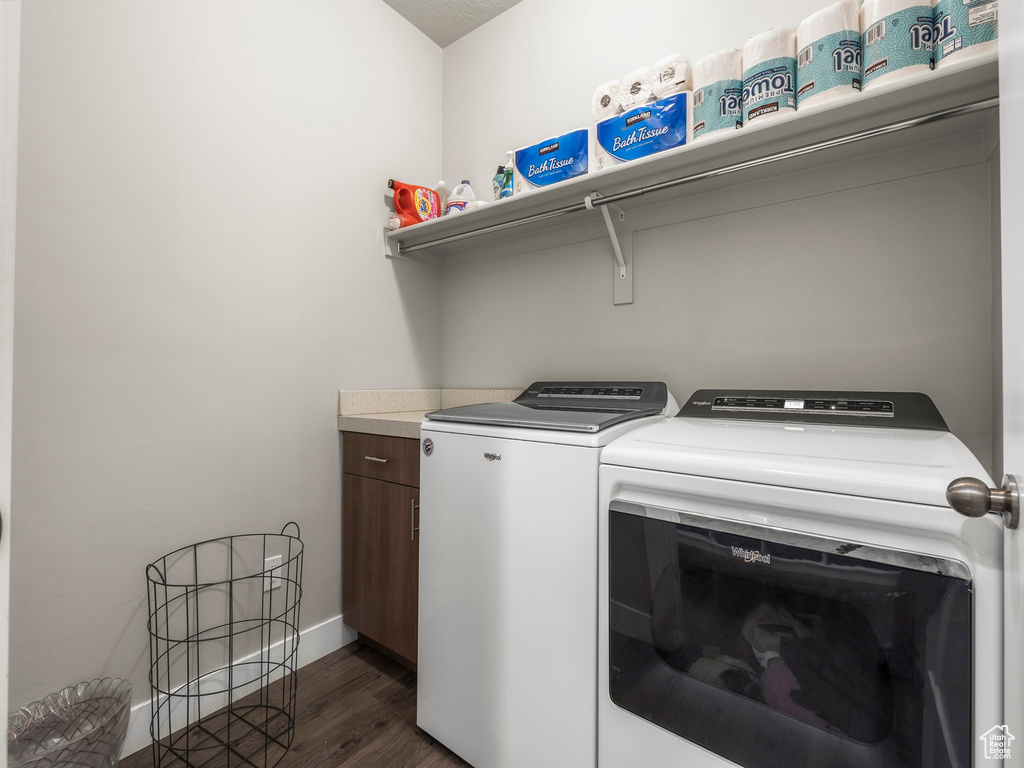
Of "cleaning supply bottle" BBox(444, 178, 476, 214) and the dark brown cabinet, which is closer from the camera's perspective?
the dark brown cabinet

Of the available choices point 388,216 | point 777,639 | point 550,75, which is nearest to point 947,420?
point 777,639

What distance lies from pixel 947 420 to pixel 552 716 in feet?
4.12

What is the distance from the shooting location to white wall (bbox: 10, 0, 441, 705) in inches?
48.6

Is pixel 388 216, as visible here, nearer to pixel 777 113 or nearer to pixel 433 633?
pixel 777 113

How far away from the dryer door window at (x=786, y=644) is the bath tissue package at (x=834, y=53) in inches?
41.9

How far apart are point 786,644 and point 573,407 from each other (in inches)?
33.3

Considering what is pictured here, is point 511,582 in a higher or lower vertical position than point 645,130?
lower

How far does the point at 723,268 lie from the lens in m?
1.58

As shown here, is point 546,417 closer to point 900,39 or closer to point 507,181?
point 507,181

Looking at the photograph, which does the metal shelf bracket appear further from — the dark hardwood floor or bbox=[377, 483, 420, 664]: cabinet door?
the dark hardwood floor

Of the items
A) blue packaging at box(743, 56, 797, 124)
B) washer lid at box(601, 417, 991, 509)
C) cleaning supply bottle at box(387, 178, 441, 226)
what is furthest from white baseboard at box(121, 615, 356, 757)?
blue packaging at box(743, 56, 797, 124)

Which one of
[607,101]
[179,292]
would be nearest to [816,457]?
[607,101]

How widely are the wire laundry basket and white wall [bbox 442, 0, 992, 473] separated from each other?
3.70 feet

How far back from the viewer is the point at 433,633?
1373 mm
